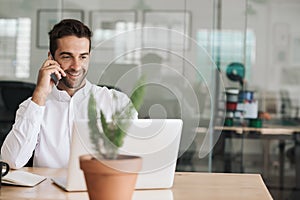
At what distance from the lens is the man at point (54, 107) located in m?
2.34

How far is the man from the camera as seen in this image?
2342 millimetres

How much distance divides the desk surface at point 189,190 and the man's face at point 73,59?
1.67ft

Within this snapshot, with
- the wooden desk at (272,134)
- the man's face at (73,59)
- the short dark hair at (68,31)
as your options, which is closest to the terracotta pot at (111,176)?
the man's face at (73,59)

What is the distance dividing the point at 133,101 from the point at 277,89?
3050 mm

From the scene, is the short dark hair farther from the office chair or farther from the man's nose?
the office chair

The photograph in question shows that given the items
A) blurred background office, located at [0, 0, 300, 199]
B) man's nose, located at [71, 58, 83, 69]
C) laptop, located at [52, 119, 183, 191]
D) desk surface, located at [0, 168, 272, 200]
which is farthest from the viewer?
blurred background office, located at [0, 0, 300, 199]

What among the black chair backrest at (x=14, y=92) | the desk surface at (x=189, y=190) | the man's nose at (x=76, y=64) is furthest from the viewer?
the black chair backrest at (x=14, y=92)

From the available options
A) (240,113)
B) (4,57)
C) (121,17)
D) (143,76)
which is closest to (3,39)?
(4,57)

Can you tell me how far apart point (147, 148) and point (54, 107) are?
3.50ft

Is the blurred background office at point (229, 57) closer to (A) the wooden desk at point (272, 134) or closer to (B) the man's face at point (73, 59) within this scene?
(A) the wooden desk at point (272, 134)

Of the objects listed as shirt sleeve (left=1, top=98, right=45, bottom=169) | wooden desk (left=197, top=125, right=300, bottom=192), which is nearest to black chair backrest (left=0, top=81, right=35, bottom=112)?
wooden desk (left=197, top=125, right=300, bottom=192)

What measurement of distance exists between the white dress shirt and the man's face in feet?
0.19

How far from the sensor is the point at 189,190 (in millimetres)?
1922

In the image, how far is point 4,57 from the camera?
182 inches
